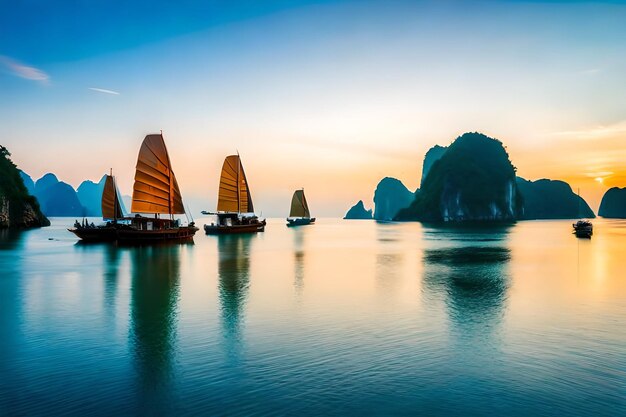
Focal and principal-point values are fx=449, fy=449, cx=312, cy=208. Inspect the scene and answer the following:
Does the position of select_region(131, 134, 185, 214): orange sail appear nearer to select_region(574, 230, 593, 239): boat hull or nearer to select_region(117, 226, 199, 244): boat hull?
select_region(117, 226, 199, 244): boat hull

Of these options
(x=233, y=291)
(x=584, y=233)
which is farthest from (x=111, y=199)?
(x=584, y=233)

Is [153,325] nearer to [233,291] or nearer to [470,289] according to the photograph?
[233,291]

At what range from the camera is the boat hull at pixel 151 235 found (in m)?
65.1

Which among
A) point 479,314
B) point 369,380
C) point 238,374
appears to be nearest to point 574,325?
point 479,314

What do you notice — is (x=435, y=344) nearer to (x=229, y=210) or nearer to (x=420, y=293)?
(x=420, y=293)

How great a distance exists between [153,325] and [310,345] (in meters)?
7.39

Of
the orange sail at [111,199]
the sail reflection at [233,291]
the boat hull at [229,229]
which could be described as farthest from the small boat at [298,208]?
the sail reflection at [233,291]

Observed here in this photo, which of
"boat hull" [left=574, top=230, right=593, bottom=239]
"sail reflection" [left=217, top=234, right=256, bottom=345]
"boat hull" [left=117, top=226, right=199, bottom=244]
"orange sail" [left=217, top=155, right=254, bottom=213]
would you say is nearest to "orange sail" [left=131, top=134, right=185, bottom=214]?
"boat hull" [left=117, top=226, right=199, bottom=244]

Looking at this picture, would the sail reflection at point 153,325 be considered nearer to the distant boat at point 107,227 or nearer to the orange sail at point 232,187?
the distant boat at point 107,227

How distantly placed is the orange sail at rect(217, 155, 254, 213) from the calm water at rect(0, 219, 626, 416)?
54571 mm

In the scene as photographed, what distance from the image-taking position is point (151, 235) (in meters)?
66.9

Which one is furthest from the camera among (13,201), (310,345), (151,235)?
(13,201)

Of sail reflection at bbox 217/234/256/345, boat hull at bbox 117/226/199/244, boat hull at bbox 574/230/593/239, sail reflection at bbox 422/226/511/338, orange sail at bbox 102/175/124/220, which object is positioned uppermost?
orange sail at bbox 102/175/124/220

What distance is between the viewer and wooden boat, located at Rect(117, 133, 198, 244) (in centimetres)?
6444
